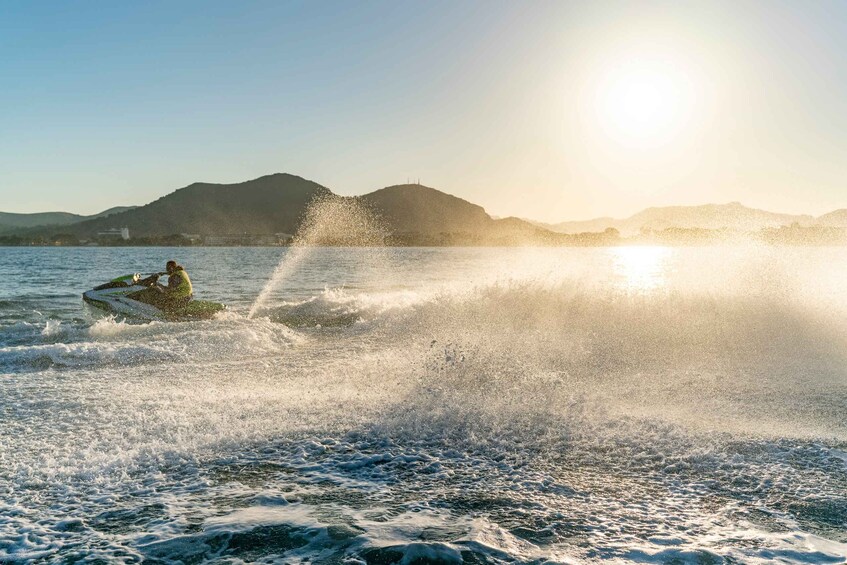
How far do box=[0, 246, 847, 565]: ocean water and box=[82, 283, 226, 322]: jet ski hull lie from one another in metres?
3.69

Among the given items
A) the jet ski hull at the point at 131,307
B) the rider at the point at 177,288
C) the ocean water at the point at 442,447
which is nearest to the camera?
the ocean water at the point at 442,447

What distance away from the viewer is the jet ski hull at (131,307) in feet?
64.4

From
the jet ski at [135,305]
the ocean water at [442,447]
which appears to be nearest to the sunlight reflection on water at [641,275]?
the ocean water at [442,447]

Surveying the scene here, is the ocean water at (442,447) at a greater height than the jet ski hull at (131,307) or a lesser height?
lesser

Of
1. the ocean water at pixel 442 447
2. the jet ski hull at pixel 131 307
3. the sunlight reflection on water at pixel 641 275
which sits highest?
the sunlight reflection on water at pixel 641 275

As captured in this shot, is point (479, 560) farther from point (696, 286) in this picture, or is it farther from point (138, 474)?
point (696, 286)

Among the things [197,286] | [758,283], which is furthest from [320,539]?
[197,286]

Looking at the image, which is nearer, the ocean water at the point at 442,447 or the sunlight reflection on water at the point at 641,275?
the ocean water at the point at 442,447

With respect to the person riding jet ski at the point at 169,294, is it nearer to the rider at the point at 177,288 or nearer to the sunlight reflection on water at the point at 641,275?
the rider at the point at 177,288

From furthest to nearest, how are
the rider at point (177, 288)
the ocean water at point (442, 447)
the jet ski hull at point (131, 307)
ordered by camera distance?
the rider at point (177, 288) < the jet ski hull at point (131, 307) < the ocean water at point (442, 447)

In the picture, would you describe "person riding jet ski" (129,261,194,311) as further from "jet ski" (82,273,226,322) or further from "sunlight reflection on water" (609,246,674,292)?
"sunlight reflection on water" (609,246,674,292)

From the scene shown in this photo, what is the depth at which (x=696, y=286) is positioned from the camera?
759 inches

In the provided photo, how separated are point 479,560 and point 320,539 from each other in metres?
1.39

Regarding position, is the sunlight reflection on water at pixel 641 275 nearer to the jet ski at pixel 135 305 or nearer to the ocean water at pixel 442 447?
the ocean water at pixel 442 447
